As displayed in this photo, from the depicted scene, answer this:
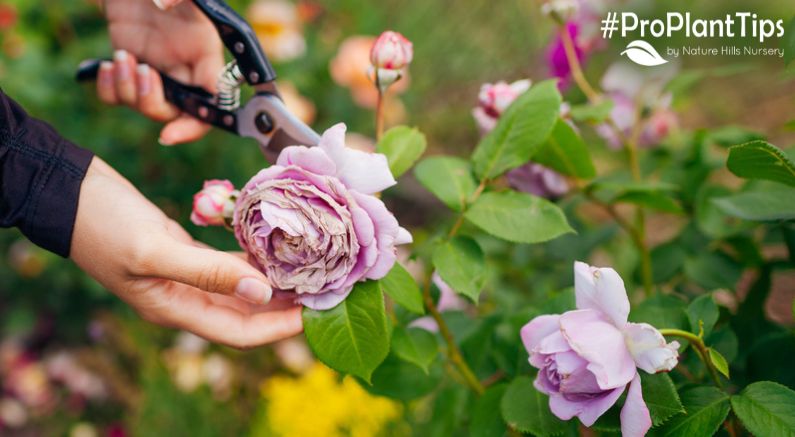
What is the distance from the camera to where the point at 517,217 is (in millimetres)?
767

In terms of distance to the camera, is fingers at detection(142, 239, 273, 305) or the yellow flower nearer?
fingers at detection(142, 239, 273, 305)

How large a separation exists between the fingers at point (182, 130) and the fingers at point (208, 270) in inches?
11.8

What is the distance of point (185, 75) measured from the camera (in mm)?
1062

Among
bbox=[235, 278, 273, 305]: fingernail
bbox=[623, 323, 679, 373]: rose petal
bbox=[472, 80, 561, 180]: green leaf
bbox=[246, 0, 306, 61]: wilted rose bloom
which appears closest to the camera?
bbox=[623, 323, 679, 373]: rose petal

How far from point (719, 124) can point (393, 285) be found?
206cm

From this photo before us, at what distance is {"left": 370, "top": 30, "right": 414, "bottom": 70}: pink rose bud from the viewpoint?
802 mm

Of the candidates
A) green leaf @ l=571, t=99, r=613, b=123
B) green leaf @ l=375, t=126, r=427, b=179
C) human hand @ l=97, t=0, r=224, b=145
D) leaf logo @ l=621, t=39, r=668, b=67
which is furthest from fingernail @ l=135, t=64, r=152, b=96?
leaf logo @ l=621, t=39, r=668, b=67

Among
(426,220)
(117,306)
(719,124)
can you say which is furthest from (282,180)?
(719,124)

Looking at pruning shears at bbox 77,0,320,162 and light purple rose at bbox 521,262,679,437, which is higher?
pruning shears at bbox 77,0,320,162

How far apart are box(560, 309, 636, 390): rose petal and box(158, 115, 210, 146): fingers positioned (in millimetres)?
613

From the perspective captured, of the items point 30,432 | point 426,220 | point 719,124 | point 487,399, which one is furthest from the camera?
point 426,220

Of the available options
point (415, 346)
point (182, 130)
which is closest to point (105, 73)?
point (182, 130)

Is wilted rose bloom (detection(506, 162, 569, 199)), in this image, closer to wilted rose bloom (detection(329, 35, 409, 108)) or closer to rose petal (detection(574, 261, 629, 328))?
rose petal (detection(574, 261, 629, 328))

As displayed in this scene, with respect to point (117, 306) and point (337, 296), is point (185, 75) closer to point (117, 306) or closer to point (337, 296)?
point (337, 296)
